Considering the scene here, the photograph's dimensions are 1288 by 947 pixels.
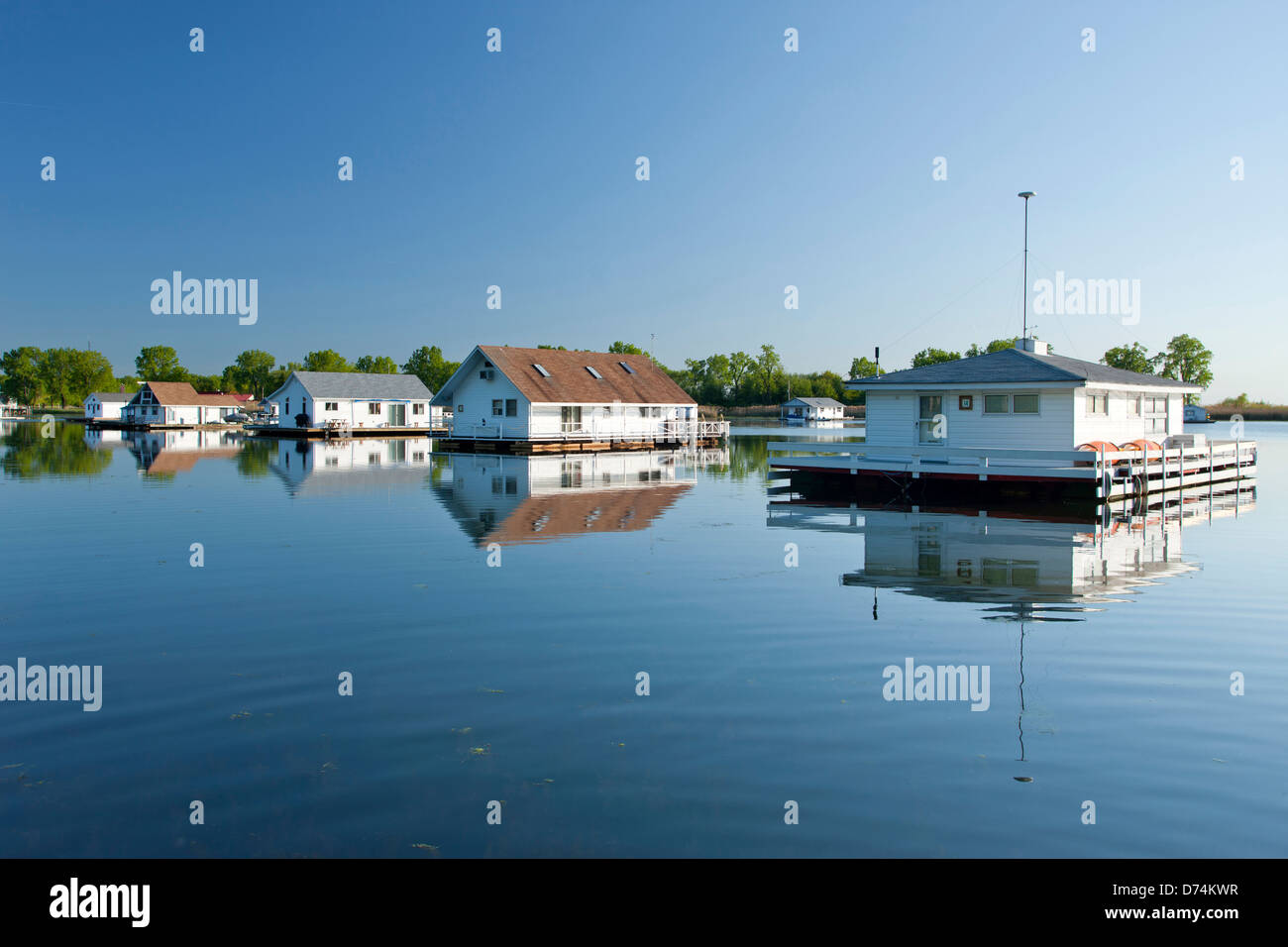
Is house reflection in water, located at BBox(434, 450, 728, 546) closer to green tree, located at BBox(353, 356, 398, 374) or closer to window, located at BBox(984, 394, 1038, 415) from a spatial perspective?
window, located at BBox(984, 394, 1038, 415)

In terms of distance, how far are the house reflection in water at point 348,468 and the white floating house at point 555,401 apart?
454 centimetres

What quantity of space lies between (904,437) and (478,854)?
29.3 meters

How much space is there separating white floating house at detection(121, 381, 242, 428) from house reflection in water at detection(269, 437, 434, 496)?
60.6 metres

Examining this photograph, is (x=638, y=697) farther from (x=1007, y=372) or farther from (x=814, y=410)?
(x=814, y=410)

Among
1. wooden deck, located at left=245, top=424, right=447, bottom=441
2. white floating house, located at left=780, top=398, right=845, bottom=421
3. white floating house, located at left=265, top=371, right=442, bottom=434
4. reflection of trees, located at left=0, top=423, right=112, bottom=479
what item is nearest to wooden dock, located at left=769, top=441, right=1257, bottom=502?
reflection of trees, located at left=0, top=423, right=112, bottom=479

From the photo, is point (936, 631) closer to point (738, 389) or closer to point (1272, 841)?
point (1272, 841)

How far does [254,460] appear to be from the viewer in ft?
160

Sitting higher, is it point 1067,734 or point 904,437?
point 904,437

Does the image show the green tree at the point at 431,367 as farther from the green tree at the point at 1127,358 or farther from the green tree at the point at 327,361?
the green tree at the point at 1127,358

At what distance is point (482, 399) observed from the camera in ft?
196

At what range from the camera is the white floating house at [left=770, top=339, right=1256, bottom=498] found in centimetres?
2809

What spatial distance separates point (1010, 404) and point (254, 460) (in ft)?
122
